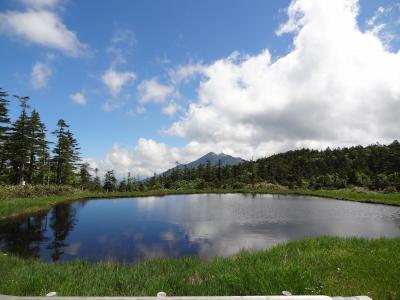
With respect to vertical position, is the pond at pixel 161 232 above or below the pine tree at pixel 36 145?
below

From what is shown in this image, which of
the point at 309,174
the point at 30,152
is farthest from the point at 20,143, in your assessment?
the point at 309,174

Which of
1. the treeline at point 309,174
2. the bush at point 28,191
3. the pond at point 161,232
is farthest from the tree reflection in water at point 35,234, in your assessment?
the treeline at point 309,174

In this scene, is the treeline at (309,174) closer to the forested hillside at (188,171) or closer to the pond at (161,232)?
the forested hillside at (188,171)

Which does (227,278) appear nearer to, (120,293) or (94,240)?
(120,293)

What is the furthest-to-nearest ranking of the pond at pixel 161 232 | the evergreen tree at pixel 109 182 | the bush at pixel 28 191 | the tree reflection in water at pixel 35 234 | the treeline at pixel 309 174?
the treeline at pixel 309 174 < the evergreen tree at pixel 109 182 < the bush at pixel 28 191 < the tree reflection in water at pixel 35 234 < the pond at pixel 161 232

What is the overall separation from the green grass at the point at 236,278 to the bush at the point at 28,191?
34.5 meters

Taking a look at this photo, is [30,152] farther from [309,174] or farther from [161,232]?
[309,174]

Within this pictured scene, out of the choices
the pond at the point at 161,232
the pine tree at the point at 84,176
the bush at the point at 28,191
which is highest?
the pine tree at the point at 84,176

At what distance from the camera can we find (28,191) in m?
44.5

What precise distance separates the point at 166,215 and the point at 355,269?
2530 centimetres

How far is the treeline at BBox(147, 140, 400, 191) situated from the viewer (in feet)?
289

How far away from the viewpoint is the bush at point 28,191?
4076 cm

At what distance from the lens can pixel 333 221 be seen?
28.0 m

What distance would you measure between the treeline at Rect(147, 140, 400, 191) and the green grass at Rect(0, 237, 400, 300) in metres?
76.3
